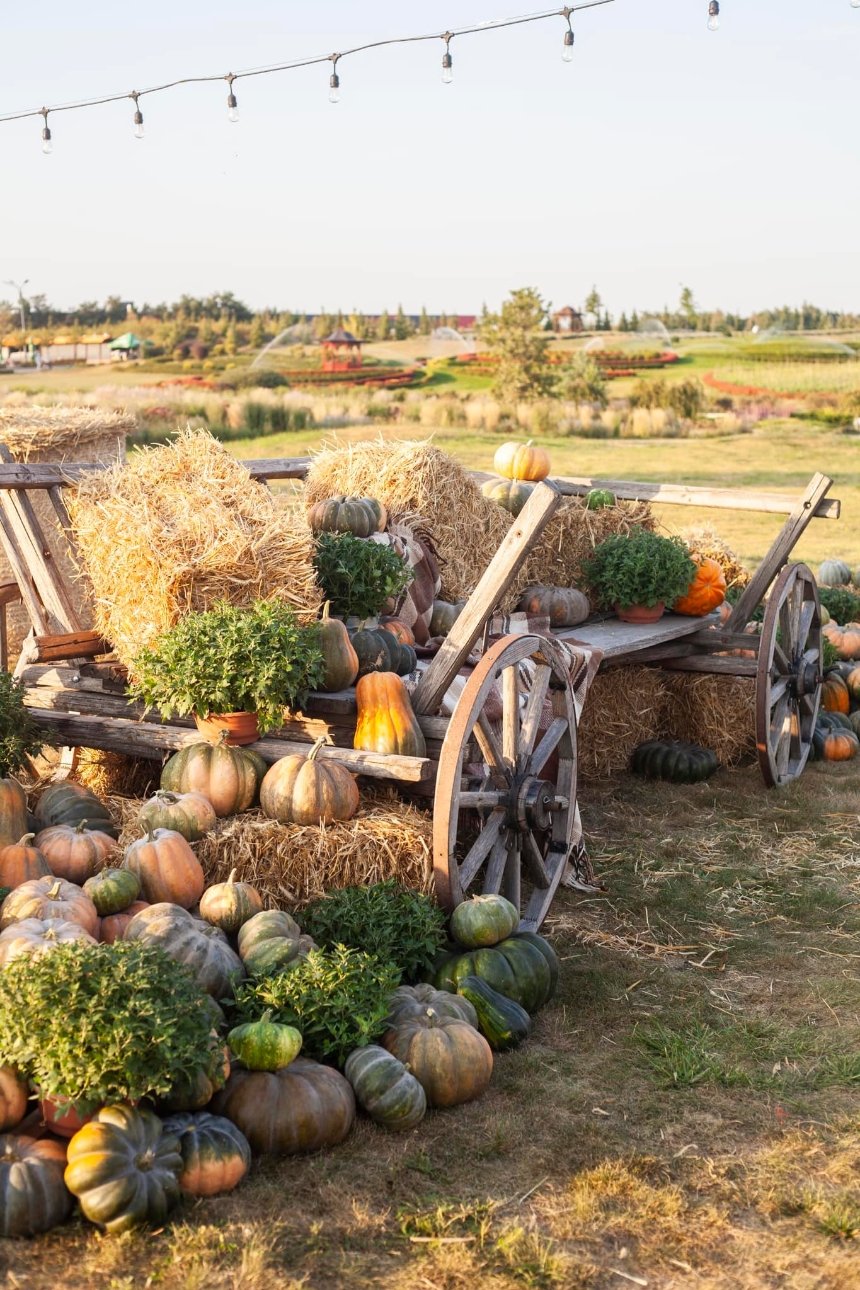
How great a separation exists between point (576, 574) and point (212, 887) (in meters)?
4.29

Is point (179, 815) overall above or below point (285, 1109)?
above

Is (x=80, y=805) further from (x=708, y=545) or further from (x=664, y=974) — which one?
(x=708, y=545)

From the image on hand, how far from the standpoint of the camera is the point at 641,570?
7.85 m

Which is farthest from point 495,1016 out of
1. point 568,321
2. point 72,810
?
point 568,321

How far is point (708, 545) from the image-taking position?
8.97 m

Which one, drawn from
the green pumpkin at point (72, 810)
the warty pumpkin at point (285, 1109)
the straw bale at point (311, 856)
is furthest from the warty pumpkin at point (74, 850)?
the warty pumpkin at point (285, 1109)

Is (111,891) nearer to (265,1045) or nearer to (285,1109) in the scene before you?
(265,1045)

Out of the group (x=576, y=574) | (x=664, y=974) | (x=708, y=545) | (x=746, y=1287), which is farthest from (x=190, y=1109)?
(x=708, y=545)

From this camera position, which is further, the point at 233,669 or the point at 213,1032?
the point at 233,669

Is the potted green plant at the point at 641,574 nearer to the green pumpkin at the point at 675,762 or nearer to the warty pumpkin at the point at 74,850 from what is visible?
the green pumpkin at the point at 675,762

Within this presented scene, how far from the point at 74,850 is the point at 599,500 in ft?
15.8

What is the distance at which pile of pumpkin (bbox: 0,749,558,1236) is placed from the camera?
11.1 feet

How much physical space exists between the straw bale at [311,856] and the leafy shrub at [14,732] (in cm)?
64

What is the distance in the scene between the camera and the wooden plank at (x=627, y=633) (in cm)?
716
